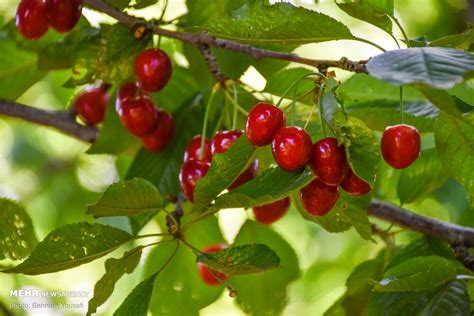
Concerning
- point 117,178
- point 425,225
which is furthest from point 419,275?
point 117,178

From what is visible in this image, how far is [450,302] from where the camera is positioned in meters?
1.17

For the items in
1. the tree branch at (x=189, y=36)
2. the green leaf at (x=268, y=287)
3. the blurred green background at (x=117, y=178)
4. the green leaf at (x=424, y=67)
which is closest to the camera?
the green leaf at (x=424, y=67)

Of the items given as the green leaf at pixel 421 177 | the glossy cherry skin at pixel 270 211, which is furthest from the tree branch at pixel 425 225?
the glossy cherry skin at pixel 270 211

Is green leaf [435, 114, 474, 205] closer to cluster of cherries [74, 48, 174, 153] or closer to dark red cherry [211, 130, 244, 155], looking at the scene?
dark red cherry [211, 130, 244, 155]

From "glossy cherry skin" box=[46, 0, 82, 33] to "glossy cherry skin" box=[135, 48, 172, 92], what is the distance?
0.13 metres

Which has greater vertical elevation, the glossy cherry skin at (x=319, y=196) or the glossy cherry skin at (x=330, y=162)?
the glossy cherry skin at (x=330, y=162)

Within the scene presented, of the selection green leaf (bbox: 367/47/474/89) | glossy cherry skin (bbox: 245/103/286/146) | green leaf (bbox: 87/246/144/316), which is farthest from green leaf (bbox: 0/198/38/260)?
green leaf (bbox: 367/47/474/89)

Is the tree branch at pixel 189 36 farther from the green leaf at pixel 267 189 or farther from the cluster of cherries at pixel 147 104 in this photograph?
the green leaf at pixel 267 189

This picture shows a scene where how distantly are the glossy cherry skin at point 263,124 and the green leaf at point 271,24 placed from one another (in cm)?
10

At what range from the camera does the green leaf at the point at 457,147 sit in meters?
1.10

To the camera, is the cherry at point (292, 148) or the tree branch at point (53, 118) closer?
the cherry at point (292, 148)

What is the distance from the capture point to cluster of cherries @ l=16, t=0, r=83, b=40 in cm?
132

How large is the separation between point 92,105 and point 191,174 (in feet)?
1.94

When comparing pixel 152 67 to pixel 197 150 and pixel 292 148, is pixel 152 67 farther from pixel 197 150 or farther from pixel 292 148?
pixel 292 148
